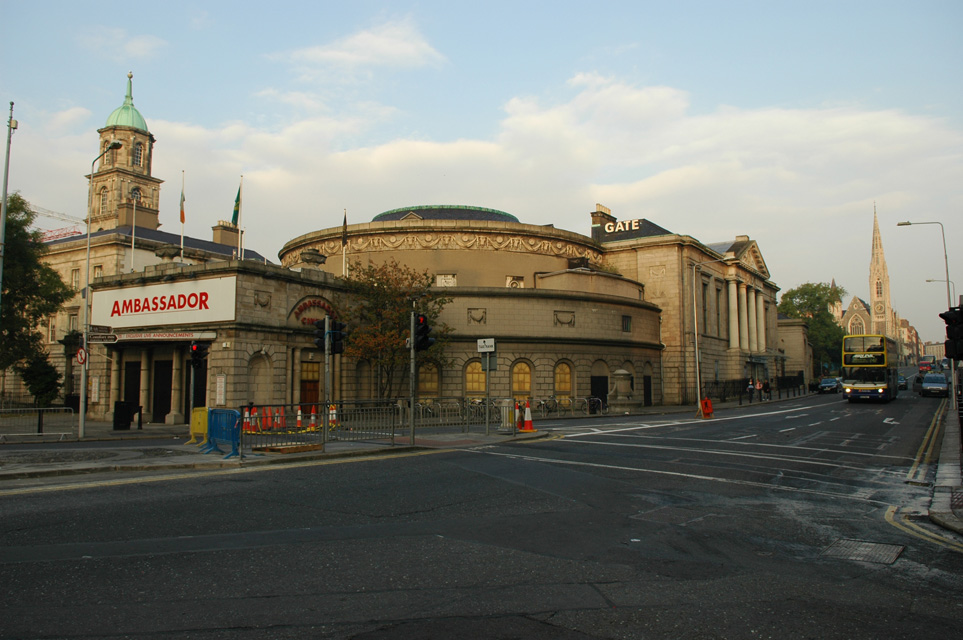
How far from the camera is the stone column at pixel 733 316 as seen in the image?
65812 millimetres

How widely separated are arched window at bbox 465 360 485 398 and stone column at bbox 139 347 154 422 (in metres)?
17.7

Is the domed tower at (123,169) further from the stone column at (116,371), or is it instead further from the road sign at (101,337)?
the road sign at (101,337)

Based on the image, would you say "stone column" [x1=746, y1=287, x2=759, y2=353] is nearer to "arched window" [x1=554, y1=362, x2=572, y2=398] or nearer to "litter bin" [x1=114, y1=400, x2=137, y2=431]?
"arched window" [x1=554, y1=362, x2=572, y2=398]

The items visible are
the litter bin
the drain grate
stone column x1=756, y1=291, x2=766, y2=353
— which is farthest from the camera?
stone column x1=756, y1=291, x2=766, y2=353

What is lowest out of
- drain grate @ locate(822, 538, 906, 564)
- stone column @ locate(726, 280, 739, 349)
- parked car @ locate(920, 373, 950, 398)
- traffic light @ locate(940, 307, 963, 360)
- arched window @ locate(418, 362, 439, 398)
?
drain grate @ locate(822, 538, 906, 564)

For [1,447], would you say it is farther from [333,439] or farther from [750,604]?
[750,604]

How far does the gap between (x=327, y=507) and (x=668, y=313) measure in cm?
4977

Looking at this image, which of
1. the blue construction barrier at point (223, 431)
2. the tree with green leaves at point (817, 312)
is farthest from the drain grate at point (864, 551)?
the tree with green leaves at point (817, 312)

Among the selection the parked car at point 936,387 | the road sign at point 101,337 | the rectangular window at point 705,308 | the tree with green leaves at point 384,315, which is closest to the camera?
the road sign at point 101,337

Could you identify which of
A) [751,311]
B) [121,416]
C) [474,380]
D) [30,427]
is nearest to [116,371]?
[121,416]

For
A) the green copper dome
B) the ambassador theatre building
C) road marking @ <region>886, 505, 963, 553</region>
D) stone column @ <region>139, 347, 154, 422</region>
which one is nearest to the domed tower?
the green copper dome

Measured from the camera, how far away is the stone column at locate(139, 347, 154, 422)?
31.9 m

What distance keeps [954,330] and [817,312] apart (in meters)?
113

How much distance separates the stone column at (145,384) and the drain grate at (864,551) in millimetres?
Result: 31635
